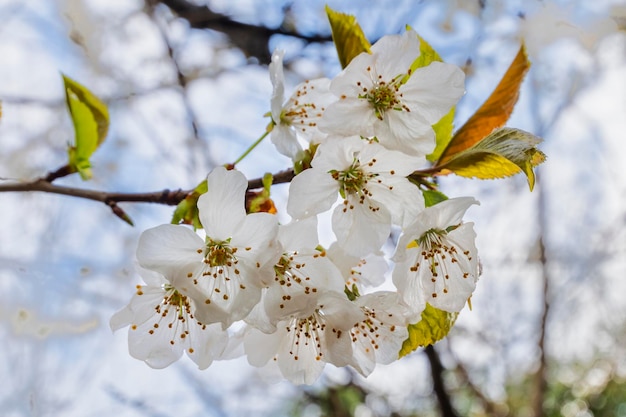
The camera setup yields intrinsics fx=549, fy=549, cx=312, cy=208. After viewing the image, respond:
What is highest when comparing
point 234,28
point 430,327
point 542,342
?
point 430,327

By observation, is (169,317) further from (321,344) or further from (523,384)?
(523,384)

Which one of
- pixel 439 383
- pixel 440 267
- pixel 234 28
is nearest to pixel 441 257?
pixel 440 267

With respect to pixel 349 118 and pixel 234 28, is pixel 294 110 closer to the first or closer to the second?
pixel 349 118

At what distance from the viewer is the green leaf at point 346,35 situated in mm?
498

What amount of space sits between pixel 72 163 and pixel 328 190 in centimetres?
33

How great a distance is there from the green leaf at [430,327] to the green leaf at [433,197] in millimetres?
91

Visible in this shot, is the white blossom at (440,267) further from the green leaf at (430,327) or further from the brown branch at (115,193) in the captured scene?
the brown branch at (115,193)

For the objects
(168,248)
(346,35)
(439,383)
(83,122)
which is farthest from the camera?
(439,383)

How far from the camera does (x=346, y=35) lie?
0.50m

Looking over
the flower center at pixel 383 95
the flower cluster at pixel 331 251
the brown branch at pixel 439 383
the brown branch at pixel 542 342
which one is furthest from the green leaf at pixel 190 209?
the brown branch at pixel 542 342

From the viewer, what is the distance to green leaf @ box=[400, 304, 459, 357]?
48 centimetres

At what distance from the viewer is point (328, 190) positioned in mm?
453

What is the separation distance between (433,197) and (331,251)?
0.10 meters

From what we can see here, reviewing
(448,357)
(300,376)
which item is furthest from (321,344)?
(448,357)
